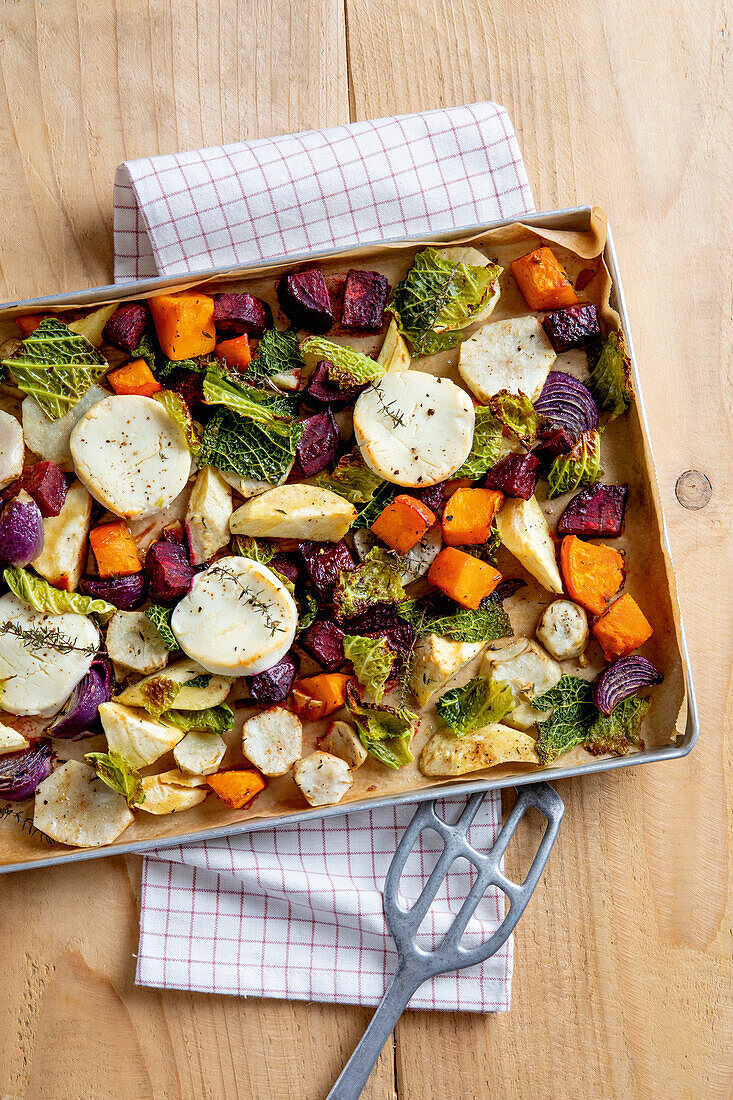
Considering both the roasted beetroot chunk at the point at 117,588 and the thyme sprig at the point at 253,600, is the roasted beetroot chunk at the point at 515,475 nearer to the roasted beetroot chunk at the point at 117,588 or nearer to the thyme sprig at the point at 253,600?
the thyme sprig at the point at 253,600

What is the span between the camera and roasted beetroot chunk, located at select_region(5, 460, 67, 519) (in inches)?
104

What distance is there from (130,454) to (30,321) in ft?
1.78

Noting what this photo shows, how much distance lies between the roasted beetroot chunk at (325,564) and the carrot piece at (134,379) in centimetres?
73

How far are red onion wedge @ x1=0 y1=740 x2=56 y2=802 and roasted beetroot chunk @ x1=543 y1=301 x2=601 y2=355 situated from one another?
2212mm

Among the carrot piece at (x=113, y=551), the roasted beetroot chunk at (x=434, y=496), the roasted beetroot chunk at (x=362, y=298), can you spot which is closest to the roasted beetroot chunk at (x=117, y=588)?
the carrot piece at (x=113, y=551)

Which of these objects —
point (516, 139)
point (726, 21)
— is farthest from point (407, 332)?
point (726, 21)

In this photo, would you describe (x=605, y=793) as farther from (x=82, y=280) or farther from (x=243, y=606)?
(x=82, y=280)

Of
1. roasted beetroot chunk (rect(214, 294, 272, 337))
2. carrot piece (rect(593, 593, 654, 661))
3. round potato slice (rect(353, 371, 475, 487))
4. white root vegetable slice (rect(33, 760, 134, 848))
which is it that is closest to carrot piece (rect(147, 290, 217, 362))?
roasted beetroot chunk (rect(214, 294, 272, 337))

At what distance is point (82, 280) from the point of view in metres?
2.96

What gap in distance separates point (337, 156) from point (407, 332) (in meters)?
0.69

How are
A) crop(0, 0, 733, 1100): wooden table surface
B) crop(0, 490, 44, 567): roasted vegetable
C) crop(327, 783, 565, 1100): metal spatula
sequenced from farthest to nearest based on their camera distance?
crop(0, 0, 733, 1100): wooden table surface < crop(327, 783, 565, 1100): metal spatula < crop(0, 490, 44, 567): roasted vegetable

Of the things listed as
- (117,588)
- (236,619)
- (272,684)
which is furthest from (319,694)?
(117,588)

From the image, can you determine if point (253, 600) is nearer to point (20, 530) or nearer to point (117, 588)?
point (117, 588)

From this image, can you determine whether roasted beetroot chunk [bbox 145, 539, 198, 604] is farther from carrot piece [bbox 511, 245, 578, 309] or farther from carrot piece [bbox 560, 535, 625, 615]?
carrot piece [bbox 511, 245, 578, 309]
